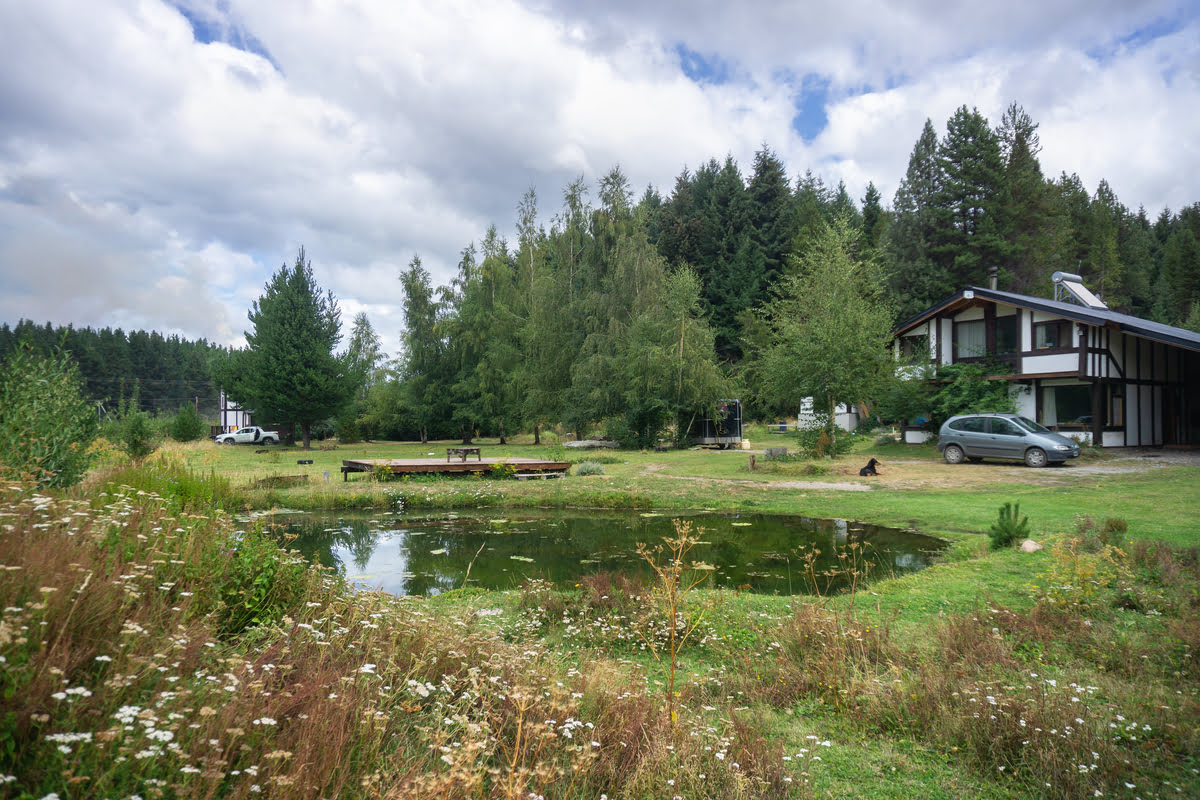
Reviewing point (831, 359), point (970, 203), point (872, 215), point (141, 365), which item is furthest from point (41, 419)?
point (141, 365)

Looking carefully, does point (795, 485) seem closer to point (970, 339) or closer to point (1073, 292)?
point (970, 339)

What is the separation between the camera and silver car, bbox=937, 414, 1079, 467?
20906mm

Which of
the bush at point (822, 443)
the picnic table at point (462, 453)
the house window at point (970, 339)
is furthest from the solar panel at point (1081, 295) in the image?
the picnic table at point (462, 453)

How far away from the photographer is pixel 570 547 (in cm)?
1165

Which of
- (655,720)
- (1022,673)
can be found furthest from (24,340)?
(1022,673)

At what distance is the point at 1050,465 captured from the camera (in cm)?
Answer: 2108

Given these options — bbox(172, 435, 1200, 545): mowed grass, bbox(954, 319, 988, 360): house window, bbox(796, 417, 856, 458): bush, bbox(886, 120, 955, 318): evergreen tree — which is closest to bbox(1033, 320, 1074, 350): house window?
bbox(954, 319, 988, 360): house window

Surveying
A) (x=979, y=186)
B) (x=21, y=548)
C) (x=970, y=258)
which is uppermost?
(x=979, y=186)

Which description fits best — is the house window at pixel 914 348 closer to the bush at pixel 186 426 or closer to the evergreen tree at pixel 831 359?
the evergreen tree at pixel 831 359

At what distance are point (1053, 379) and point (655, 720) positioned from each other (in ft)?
97.6

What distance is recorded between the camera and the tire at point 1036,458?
20922mm

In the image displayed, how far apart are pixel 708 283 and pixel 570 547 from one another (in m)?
44.6

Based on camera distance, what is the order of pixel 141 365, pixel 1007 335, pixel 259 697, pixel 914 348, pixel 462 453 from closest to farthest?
1. pixel 259 697
2. pixel 462 453
3. pixel 1007 335
4. pixel 914 348
5. pixel 141 365

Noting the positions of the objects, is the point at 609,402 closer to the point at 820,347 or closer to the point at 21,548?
the point at 820,347
